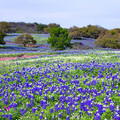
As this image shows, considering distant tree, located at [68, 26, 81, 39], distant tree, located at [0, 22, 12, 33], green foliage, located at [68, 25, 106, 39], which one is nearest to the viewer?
distant tree, located at [68, 26, 81, 39]

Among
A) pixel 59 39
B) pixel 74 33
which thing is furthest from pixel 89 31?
pixel 59 39

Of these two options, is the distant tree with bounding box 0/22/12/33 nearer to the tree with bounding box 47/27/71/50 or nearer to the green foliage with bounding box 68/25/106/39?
the green foliage with bounding box 68/25/106/39

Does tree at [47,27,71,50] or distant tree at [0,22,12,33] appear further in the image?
distant tree at [0,22,12,33]

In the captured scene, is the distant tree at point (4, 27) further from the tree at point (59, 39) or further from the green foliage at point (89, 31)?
the tree at point (59, 39)

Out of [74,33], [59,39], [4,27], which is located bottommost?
[59,39]

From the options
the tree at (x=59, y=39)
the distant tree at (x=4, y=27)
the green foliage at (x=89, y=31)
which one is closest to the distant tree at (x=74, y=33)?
the green foliage at (x=89, y=31)

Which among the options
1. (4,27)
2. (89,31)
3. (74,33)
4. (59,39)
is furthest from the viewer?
(4,27)

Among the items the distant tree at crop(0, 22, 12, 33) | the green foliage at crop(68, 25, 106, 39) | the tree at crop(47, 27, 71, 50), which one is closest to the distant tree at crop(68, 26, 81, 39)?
the green foliage at crop(68, 25, 106, 39)

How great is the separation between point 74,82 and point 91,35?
68.4 meters

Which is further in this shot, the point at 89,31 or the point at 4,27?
the point at 4,27

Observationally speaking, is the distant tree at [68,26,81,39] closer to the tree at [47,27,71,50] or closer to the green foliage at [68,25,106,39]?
the green foliage at [68,25,106,39]

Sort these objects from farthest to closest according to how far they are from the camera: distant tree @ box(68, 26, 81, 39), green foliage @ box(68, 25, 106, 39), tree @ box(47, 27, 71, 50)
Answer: green foliage @ box(68, 25, 106, 39), distant tree @ box(68, 26, 81, 39), tree @ box(47, 27, 71, 50)

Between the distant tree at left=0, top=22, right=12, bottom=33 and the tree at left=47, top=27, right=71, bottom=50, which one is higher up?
the distant tree at left=0, top=22, right=12, bottom=33

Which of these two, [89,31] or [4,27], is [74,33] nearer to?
[89,31]
